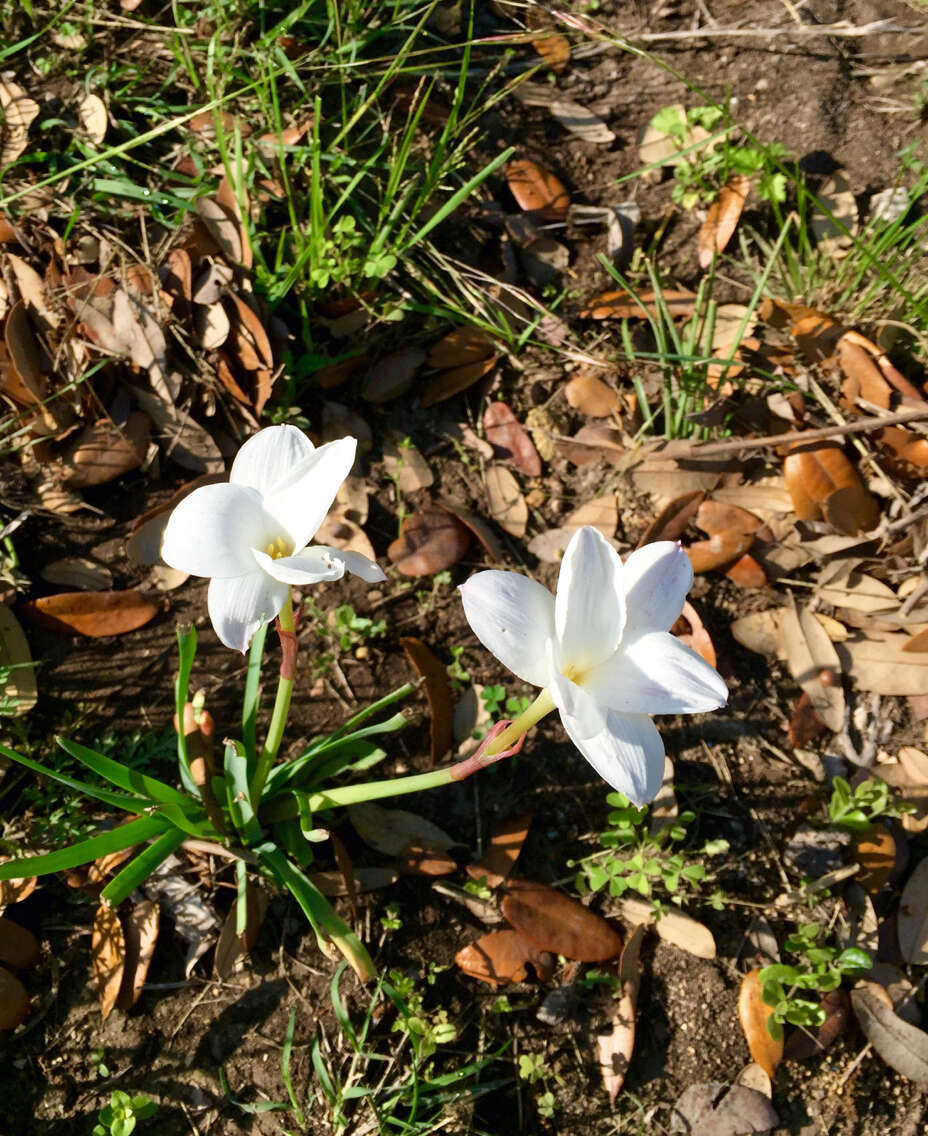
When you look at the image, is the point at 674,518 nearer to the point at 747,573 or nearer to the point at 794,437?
the point at 747,573

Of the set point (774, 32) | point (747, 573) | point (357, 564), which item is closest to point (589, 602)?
point (357, 564)

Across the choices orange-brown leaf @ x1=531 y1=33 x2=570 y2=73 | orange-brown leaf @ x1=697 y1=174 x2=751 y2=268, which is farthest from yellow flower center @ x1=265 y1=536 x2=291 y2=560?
orange-brown leaf @ x1=531 y1=33 x2=570 y2=73

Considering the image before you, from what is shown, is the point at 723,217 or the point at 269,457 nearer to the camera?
the point at 269,457

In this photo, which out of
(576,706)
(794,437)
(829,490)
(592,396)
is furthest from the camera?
(592,396)

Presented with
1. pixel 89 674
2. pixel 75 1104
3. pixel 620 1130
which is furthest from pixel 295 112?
pixel 620 1130

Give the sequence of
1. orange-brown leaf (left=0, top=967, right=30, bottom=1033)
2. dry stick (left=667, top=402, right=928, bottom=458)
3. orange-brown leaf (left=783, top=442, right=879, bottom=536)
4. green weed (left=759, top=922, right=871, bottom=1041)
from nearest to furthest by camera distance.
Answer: orange-brown leaf (left=0, top=967, right=30, bottom=1033) → green weed (left=759, top=922, right=871, bottom=1041) → dry stick (left=667, top=402, right=928, bottom=458) → orange-brown leaf (left=783, top=442, right=879, bottom=536)

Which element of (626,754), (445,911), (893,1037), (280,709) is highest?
(626,754)

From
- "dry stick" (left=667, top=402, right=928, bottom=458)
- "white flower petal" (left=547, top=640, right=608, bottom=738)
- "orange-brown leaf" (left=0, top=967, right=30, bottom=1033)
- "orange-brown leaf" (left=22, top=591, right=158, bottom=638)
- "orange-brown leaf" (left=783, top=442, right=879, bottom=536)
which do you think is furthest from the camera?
"orange-brown leaf" (left=783, top=442, right=879, bottom=536)

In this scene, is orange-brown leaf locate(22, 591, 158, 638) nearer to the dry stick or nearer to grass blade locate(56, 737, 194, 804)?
grass blade locate(56, 737, 194, 804)
